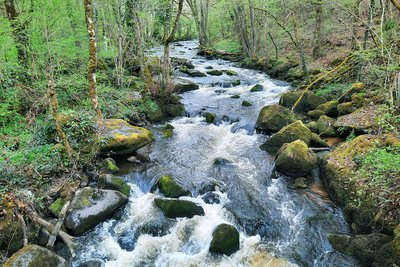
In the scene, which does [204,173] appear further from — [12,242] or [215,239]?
[12,242]

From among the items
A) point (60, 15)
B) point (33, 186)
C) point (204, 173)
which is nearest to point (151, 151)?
point (204, 173)

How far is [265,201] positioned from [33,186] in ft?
20.1

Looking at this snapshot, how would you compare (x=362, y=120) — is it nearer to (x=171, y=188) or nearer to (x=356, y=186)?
(x=356, y=186)

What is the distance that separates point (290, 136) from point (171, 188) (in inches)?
192

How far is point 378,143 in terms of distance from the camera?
23.9ft

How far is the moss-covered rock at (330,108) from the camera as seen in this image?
41.8 feet

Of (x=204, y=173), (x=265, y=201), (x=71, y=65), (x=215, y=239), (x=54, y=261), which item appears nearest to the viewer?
(x=54, y=261)

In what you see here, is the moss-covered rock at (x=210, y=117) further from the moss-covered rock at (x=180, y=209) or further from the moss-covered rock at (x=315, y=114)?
the moss-covered rock at (x=180, y=209)

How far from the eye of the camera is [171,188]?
8.27 metres

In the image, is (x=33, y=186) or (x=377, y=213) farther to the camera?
(x=33, y=186)

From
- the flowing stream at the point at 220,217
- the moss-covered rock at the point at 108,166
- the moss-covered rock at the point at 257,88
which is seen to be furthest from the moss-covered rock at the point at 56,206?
the moss-covered rock at the point at 257,88

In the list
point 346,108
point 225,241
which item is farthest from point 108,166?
point 346,108

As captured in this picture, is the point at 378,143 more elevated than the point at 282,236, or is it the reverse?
the point at 378,143

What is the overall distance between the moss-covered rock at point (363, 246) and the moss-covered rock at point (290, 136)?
4.55 m
